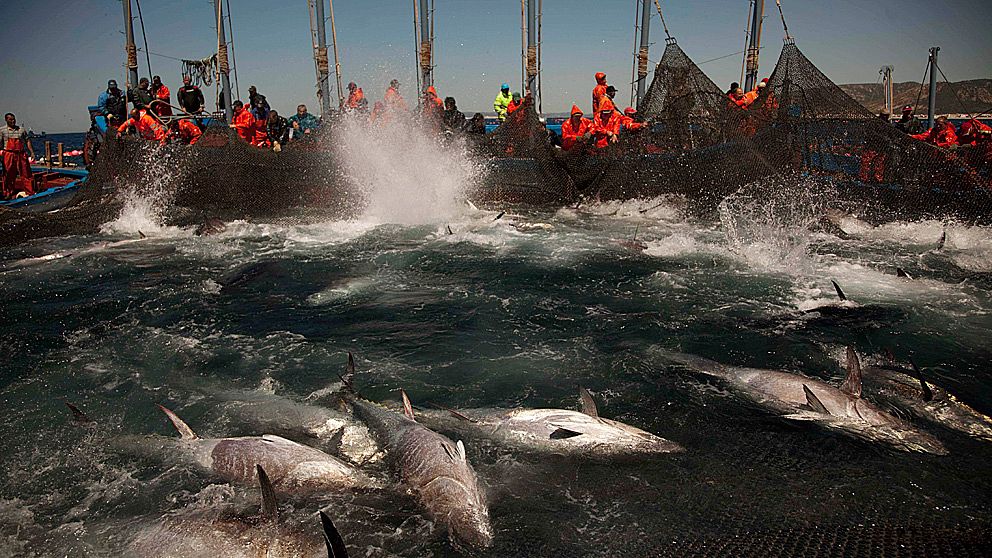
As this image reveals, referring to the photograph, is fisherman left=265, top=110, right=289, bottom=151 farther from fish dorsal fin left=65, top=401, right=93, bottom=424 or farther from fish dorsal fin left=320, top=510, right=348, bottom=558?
fish dorsal fin left=320, top=510, right=348, bottom=558

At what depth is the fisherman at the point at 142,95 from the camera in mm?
16562

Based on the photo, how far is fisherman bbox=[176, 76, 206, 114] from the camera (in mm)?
17844

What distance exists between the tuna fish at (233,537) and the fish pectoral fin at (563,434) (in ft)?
5.58

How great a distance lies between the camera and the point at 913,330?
6.36 metres

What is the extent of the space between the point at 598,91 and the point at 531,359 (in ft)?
36.5

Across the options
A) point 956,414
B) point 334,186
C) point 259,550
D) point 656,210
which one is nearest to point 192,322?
point 259,550

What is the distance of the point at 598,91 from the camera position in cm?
1523

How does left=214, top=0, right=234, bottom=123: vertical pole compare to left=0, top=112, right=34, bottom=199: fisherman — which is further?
left=214, top=0, right=234, bottom=123: vertical pole

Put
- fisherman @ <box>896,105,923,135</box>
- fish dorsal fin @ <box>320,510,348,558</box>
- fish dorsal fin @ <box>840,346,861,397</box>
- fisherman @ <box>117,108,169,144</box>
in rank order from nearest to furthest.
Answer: fish dorsal fin @ <box>320,510,348,558</box>
fish dorsal fin @ <box>840,346,861,397</box>
fisherman @ <box>117,108,169,144</box>
fisherman @ <box>896,105,923,135</box>

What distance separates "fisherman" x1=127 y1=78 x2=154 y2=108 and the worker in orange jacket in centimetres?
1182

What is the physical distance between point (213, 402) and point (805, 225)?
9898mm

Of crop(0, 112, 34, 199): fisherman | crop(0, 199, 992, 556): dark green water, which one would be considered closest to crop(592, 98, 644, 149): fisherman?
crop(0, 199, 992, 556): dark green water

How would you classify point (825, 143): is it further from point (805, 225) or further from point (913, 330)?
point (913, 330)

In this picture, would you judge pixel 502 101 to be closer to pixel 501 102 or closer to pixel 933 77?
pixel 501 102
